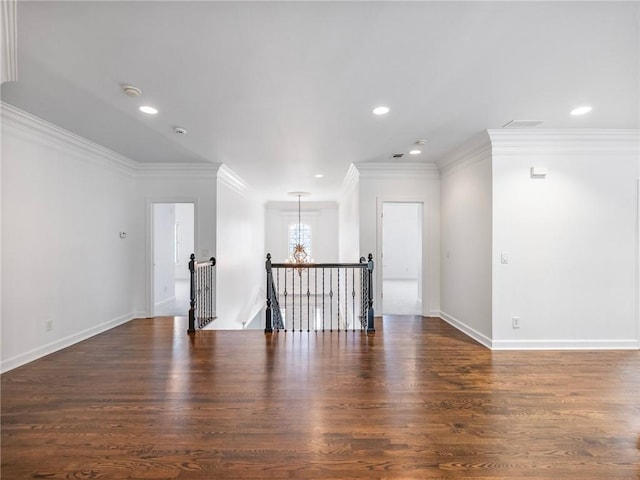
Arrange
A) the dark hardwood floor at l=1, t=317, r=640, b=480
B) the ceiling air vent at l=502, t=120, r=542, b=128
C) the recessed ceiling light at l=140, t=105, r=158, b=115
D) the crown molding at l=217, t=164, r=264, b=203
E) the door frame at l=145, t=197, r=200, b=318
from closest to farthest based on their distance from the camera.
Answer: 1. the dark hardwood floor at l=1, t=317, r=640, b=480
2. the recessed ceiling light at l=140, t=105, r=158, b=115
3. the ceiling air vent at l=502, t=120, r=542, b=128
4. the door frame at l=145, t=197, r=200, b=318
5. the crown molding at l=217, t=164, r=264, b=203

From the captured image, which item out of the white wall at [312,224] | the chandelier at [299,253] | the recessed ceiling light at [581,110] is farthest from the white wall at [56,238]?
the white wall at [312,224]

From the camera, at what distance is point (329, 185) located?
760 cm

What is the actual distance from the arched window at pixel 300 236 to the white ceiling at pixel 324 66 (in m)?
7.26

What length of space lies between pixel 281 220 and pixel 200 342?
735 centimetres

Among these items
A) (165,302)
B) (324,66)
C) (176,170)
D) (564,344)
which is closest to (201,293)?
(176,170)

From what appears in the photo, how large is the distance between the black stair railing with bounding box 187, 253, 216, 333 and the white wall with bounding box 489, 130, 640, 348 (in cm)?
418

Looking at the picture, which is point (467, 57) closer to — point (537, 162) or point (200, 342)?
point (537, 162)

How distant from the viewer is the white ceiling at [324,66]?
1.82m

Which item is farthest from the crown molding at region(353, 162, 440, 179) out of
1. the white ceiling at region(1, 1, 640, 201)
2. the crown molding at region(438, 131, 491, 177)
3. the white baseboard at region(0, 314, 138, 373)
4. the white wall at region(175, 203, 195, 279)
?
the white wall at region(175, 203, 195, 279)

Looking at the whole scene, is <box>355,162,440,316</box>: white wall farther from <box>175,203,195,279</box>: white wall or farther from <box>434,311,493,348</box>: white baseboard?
<box>175,203,195,279</box>: white wall

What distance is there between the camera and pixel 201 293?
515cm

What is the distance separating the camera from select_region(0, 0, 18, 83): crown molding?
5.81 ft

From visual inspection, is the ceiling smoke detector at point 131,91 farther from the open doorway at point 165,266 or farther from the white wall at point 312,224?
the white wall at point 312,224

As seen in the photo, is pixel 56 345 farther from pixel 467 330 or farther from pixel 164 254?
pixel 467 330
